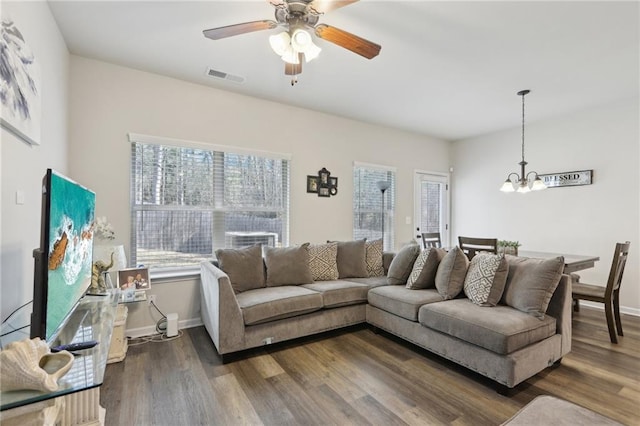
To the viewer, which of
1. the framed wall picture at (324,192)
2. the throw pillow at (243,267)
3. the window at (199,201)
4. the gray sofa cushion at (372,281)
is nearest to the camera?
the throw pillow at (243,267)

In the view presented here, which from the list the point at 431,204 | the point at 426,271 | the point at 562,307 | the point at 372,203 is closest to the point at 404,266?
the point at 426,271

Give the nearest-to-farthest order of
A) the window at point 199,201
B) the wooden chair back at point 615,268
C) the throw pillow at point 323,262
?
the wooden chair back at point 615,268 → the window at point 199,201 → the throw pillow at point 323,262

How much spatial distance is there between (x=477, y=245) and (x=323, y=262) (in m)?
1.78

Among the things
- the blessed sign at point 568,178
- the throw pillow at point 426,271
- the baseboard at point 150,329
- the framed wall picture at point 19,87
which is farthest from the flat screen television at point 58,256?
the blessed sign at point 568,178

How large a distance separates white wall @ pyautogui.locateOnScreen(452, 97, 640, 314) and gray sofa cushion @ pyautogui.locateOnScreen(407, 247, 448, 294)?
8.41 ft

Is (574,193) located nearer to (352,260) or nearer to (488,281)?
(488,281)

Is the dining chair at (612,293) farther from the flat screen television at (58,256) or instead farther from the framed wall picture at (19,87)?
the framed wall picture at (19,87)

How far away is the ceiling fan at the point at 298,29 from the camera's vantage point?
1.85 m

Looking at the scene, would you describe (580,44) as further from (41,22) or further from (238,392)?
(41,22)

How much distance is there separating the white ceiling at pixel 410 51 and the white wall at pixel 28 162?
36 cm

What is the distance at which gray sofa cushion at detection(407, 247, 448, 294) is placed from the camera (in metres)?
3.11

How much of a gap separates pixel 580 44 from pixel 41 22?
4213mm

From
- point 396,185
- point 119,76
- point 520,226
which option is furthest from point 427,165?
point 119,76

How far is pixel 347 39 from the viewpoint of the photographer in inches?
Answer: 80.2
